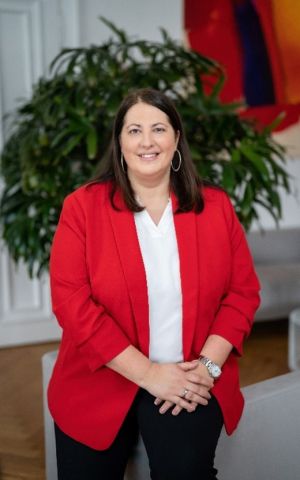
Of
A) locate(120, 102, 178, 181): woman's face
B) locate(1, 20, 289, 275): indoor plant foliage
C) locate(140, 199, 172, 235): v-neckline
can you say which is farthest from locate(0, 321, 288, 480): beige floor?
locate(120, 102, 178, 181): woman's face

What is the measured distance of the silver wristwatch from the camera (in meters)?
1.31

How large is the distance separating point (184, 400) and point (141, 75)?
156cm

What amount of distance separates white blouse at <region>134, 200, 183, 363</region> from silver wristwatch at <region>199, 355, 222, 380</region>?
63 mm

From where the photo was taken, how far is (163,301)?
1327 mm

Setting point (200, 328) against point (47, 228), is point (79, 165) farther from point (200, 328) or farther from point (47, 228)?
point (200, 328)

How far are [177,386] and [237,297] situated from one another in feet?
1.03

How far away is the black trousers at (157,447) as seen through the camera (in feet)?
3.92

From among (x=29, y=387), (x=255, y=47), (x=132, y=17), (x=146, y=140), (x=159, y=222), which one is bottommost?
(x=29, y=387)

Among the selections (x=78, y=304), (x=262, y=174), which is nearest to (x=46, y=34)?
(x=262, y=174)

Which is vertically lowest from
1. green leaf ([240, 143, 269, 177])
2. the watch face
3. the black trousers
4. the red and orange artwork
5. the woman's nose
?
the black trousers

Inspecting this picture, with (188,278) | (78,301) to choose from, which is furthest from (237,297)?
(78,301)

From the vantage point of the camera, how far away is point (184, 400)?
48.8 inches

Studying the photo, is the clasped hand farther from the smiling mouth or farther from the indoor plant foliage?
the indoor plant foliage

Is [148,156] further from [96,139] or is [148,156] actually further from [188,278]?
[96,139]
